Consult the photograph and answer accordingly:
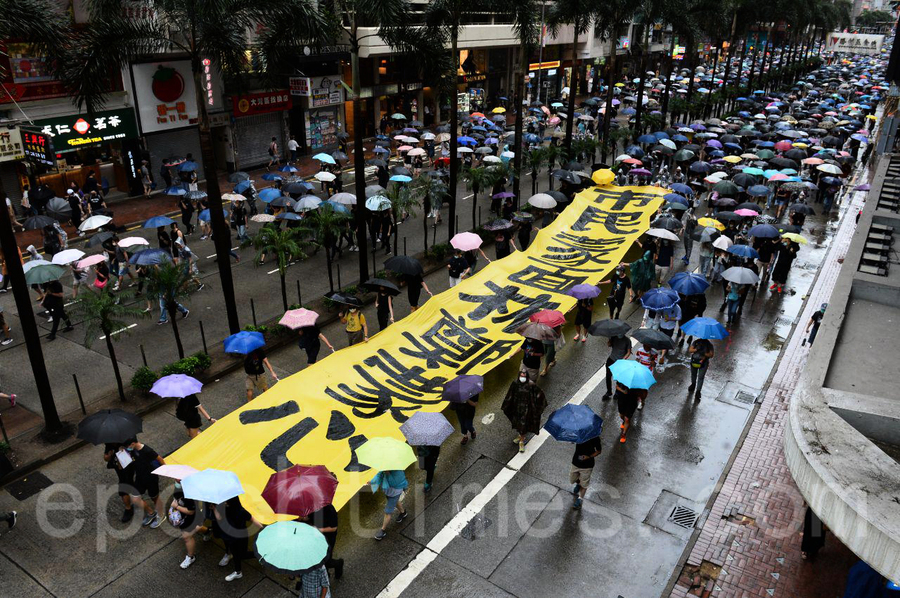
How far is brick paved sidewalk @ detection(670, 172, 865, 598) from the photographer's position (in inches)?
378

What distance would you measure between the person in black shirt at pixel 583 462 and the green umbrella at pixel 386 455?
2.66m

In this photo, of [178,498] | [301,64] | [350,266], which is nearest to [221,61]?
[350,266]

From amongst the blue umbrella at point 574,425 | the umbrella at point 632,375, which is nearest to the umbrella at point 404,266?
the umbrella at point 632,375

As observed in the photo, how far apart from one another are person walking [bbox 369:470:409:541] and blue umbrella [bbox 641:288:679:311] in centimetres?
A: 710

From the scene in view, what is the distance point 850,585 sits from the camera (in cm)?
827

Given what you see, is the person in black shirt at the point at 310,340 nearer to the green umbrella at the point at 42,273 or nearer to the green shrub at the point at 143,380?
the green shrub at the point at 143,380

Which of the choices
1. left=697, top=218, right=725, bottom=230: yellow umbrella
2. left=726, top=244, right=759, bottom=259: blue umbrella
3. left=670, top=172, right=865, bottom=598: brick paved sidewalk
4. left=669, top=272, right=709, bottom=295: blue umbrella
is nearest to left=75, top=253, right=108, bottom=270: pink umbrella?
left=669, top=272, right=709, bottom=295: blue umbrella

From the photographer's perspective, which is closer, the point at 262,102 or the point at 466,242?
the point at 466,242

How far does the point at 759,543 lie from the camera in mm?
10492

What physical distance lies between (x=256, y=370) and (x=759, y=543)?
9.01 meters

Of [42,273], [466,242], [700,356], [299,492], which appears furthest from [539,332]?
[42,273]

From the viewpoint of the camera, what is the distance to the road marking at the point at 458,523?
9688 millimetres

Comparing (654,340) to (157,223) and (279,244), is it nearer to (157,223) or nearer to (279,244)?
(279,244)

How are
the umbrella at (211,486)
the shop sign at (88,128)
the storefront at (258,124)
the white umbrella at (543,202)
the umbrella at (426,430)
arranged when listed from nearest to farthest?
the umbrella at (211,486)
the umbrella at (426,430)
the white umbrella at (543,202)
the shop sign at (88,128)
the storefront at (258,124)
